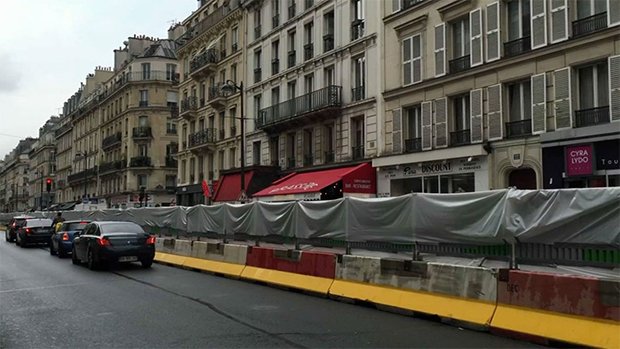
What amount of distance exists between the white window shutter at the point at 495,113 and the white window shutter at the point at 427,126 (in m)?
3.07

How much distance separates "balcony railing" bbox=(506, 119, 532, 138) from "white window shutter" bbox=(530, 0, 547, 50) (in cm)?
271

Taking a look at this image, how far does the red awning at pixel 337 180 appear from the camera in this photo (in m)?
26.9

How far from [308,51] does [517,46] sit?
1469 cm

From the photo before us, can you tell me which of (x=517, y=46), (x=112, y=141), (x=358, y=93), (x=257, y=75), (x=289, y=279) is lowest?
(x=289, y=279)

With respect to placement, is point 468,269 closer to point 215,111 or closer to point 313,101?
point 313,101

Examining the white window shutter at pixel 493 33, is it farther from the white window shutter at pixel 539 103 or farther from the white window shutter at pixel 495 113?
the white window shutter at pixel 539 103

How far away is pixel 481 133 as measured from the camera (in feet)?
72.4

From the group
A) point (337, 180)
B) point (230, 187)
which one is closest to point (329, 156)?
point (337, 180)

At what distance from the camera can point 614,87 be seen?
17719 mm

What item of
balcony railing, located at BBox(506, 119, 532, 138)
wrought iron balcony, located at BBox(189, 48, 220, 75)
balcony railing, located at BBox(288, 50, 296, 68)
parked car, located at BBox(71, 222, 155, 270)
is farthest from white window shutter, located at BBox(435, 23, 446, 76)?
wrought iron balcony, located at BBox(189, 48, 220, 75)

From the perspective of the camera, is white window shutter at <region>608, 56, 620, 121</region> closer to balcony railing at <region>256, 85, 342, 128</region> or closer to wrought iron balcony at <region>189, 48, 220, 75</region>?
balcony railing at <region>256, 85, 342, 128</region>

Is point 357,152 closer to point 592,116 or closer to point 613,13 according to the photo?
point 592,116

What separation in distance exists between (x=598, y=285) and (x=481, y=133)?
15.8m

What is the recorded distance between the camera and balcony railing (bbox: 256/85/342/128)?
3009 centimetres
